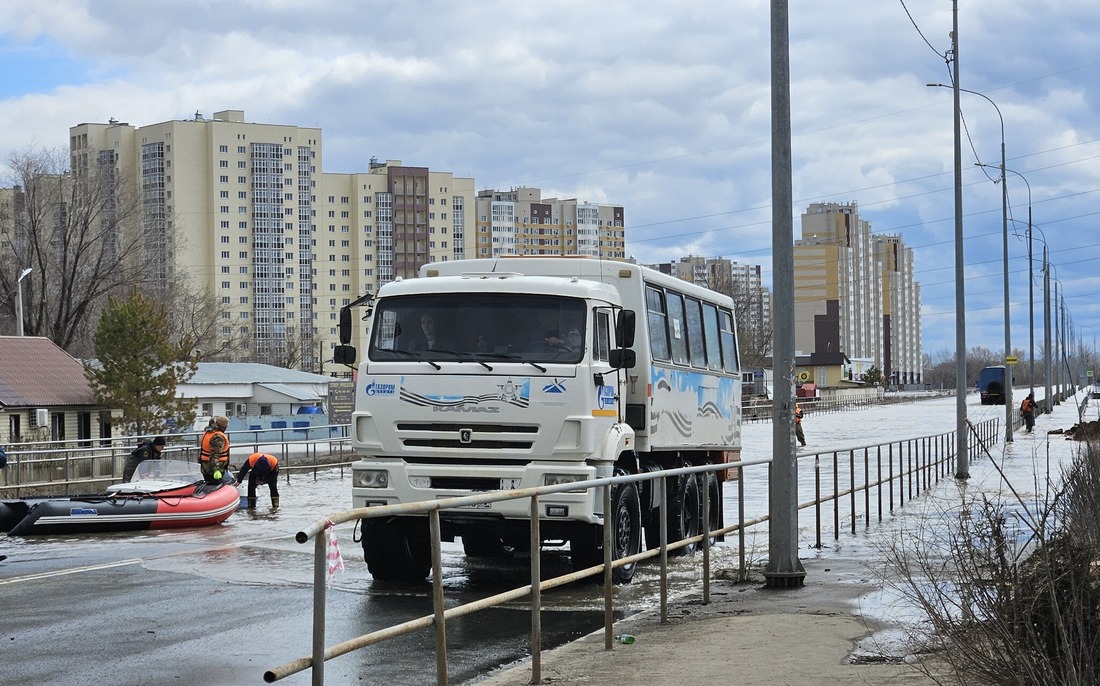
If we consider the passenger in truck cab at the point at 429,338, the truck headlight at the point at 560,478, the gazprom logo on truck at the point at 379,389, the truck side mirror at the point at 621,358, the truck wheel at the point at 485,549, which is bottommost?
the truck wheel at the point at 485,549

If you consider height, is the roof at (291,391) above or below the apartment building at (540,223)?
below

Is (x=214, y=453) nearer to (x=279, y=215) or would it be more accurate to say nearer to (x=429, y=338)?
(x=429, y=338)

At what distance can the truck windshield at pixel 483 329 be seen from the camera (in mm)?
13508

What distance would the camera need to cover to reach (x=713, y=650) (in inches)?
350

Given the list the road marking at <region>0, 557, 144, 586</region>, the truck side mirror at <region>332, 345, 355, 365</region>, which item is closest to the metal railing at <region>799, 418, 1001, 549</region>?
the truck side mirror at <region>332, 345, 355, 365</region>

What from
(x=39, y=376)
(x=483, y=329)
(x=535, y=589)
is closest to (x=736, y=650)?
(x=535, y=589)

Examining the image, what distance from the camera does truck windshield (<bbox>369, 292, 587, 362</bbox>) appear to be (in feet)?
44.3

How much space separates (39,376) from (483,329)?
3922cm

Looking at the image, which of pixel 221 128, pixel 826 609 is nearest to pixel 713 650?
pixel 826 609

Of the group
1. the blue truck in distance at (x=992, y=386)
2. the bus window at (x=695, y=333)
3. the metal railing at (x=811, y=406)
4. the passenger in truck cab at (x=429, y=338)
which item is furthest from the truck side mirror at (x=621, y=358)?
the blue truck in distance at (x=992, y=386)

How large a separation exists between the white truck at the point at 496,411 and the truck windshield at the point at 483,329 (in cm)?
1

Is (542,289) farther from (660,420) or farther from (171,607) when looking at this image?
(171,607)

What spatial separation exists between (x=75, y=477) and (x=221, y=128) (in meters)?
110

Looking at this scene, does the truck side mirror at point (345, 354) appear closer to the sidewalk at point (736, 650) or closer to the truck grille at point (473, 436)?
the truck grille at point (473, 436)
